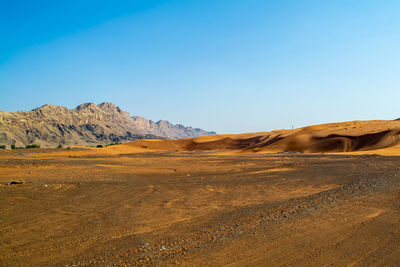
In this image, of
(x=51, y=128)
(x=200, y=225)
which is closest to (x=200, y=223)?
(x=200, y=225)

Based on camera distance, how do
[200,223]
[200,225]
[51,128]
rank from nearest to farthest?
[200,225]
[200,223]
[51,128]

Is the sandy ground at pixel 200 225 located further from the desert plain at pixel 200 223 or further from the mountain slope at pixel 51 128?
the mountain slope at pixel 51 128

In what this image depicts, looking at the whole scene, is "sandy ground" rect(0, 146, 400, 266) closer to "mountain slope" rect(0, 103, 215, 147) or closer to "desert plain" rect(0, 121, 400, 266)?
"desert plain" rect(0, 121, 400, 266)

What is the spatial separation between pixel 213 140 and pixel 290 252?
71022mm

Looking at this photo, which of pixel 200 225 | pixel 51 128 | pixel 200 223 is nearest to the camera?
pixel 200 225

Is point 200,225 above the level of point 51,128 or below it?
below

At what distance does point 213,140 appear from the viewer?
75.8m

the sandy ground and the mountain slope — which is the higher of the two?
the mountain slope

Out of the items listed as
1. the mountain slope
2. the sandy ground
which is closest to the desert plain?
the sandy ground

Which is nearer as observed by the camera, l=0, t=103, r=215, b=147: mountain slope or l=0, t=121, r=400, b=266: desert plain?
l=0, t=121, r=400, b=266: desert plain

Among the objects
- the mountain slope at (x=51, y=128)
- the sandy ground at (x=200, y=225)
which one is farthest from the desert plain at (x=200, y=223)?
the mountain slope at (x=51, y=128)

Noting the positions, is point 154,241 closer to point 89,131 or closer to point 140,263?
point 140,263

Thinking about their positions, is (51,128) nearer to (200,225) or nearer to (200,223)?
(200,223)

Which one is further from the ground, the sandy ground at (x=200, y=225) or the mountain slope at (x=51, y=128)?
the mountain slope at (x=51, y=128)
